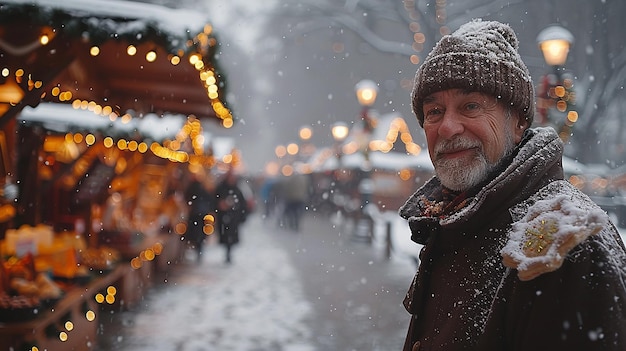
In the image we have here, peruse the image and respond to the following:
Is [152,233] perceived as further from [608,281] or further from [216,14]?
[216,14]

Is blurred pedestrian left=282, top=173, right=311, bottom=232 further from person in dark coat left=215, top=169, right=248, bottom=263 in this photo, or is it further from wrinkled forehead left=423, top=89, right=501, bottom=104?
wrinkled forehead left=423, top=89, right=501, bottom=104

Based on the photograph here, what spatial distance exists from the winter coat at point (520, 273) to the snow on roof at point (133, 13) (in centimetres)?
404

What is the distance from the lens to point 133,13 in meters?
5.46

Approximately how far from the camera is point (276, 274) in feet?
40.5

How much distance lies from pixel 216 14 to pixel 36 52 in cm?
1880

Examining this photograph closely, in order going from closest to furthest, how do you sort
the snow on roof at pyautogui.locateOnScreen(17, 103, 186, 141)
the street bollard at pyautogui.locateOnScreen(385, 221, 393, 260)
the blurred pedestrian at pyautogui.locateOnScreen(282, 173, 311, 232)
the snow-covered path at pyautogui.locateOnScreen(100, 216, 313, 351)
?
1. the snow-covered path at pyautogui.locateOnScreen(100, 216, 313, 351)
2. the snow on roof at pyautogui.locateOnScreen(17, 103, 186, 141)
3. the street bollard at pyautogui.locateOnScreen(385, 221, 393, 260)
4. the blurred pedestrian at pyautogui.locateOnScreen(282, 173, 311, 232)

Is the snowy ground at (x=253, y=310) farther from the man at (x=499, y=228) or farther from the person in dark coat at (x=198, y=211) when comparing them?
the man at (x=499, y=228)

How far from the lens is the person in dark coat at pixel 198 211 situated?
13.5 m

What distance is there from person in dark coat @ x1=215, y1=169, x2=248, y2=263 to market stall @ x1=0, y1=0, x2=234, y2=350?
4.03 ft

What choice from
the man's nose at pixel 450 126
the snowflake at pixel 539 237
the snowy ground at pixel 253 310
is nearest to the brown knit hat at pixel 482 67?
the man's nose at pixel 450 126

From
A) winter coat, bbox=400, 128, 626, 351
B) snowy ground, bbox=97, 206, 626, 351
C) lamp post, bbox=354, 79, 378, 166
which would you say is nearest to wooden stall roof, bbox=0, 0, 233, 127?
snowy ground, bbox=97, 206, 626, 351

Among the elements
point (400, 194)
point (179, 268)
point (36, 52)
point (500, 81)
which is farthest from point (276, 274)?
point (400, 194)

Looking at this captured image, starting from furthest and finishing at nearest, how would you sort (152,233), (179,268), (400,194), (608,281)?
(400,194) < (179,268) < (152,233) < (608,281)

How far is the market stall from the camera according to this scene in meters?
5.38
